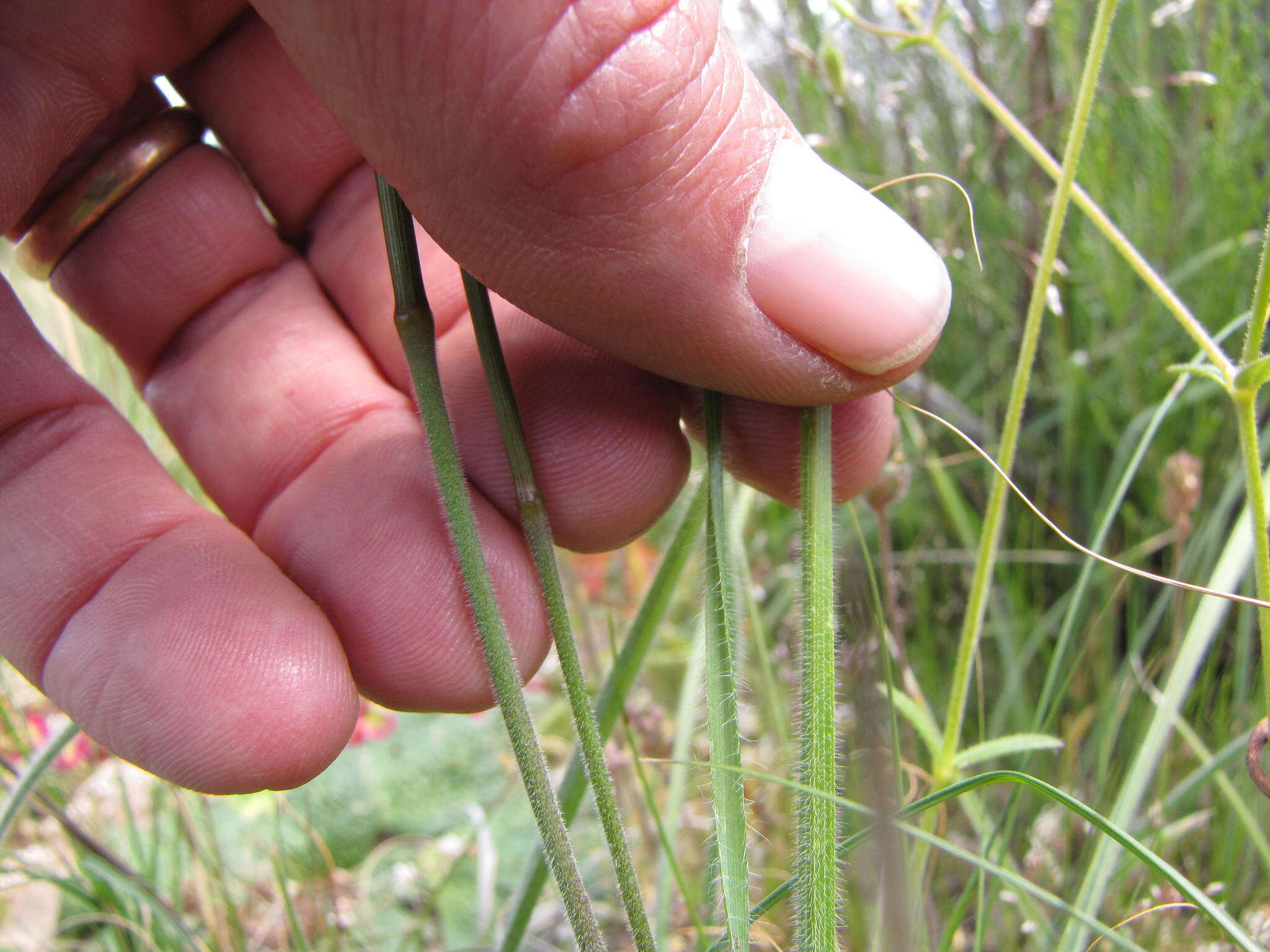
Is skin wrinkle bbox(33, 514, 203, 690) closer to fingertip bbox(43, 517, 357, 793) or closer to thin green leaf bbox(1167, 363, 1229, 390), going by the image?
fingertip bbox(43, 517, 357, 793)

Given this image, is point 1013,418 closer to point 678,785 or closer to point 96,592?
point 678,785

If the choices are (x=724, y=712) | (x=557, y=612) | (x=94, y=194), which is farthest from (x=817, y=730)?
(x=94, y=194)

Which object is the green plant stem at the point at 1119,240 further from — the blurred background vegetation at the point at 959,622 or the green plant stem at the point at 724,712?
the green plant stem at the point at 724,712

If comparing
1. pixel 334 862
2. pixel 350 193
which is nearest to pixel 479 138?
pixel 350 193

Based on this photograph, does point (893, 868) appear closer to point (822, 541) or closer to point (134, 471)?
point (822, 541)

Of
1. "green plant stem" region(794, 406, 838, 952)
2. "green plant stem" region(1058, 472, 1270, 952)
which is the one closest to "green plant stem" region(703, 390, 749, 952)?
"green plant stem" region(794, 406, 838, 952)

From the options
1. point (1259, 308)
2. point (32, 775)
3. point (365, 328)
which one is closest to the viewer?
point (1259, 308)
